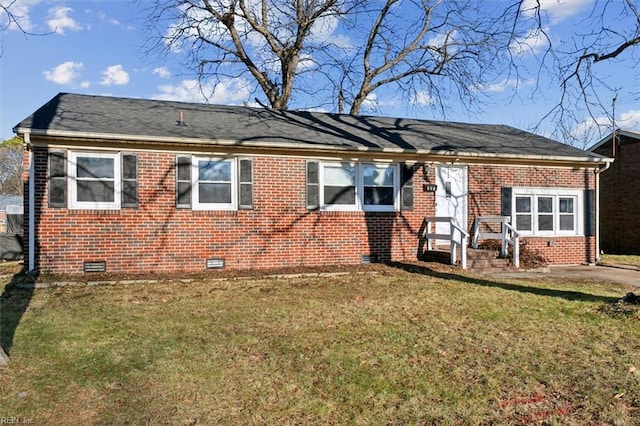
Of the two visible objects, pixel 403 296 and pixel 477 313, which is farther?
pixel 403 296

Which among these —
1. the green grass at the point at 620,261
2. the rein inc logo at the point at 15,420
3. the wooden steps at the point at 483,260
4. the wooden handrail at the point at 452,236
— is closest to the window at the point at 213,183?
the wooden handrail at the point at 452,236

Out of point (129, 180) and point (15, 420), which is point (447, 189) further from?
point (15, 420)

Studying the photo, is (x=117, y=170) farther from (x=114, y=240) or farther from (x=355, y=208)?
(x=355, y=208)

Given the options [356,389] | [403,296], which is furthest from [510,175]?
[356,389]

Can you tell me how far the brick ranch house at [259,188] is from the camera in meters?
9.89

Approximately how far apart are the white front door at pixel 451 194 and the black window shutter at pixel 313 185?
3.23 metres

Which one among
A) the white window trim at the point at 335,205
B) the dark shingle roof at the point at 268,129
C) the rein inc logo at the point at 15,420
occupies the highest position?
the dark shingle roof at the point at 268,129

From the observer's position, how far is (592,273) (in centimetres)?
1159

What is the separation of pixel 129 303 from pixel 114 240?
3.11 meters

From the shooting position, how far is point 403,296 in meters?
7.95

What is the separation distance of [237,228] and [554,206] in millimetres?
8509

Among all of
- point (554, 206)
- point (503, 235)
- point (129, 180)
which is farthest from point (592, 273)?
point (129, 180)

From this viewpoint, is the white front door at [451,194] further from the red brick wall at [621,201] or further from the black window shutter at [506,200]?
the red brick wall at [621,201]

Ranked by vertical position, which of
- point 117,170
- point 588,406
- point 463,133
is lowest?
point 588,406
